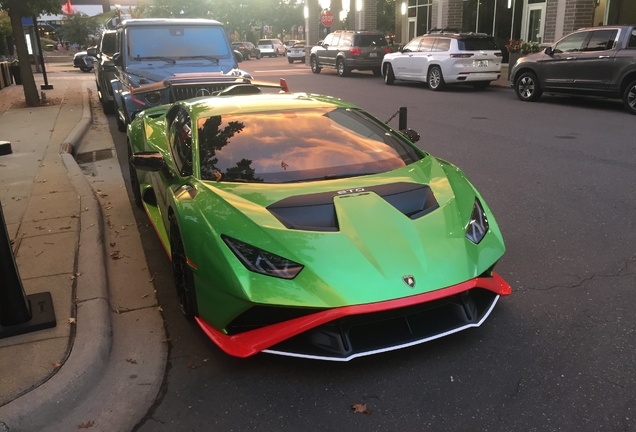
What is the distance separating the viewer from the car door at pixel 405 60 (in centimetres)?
2033

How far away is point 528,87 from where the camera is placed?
15.8 meters

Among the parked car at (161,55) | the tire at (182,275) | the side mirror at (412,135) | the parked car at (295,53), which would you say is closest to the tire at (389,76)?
the parked car at (161,55)

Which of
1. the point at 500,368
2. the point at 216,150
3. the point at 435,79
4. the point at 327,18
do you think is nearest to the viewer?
the point at 500,368

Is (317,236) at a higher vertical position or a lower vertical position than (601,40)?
lower

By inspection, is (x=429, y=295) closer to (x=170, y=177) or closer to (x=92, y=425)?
(x=92, y=425)

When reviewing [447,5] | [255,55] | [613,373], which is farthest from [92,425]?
[255,55]

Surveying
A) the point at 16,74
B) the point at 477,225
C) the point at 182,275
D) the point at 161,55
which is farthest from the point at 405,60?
the point at 182,275

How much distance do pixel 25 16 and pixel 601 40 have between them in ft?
46.8

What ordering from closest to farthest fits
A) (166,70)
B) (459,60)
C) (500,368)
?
1. (500,368)
2. (166,70)
3. (459,60)

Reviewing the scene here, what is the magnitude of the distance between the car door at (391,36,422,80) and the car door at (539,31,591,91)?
586 cm

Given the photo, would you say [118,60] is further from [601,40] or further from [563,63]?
[601,40]

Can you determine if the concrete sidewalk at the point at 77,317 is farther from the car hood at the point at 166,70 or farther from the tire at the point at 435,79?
the tire at the point at 435,79

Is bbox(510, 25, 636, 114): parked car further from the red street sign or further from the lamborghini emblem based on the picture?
the red street sign

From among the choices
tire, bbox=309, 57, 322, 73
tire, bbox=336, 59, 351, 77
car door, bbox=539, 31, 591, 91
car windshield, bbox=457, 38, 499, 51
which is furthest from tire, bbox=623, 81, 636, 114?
tire, bbox=309, 57, 322, 73
